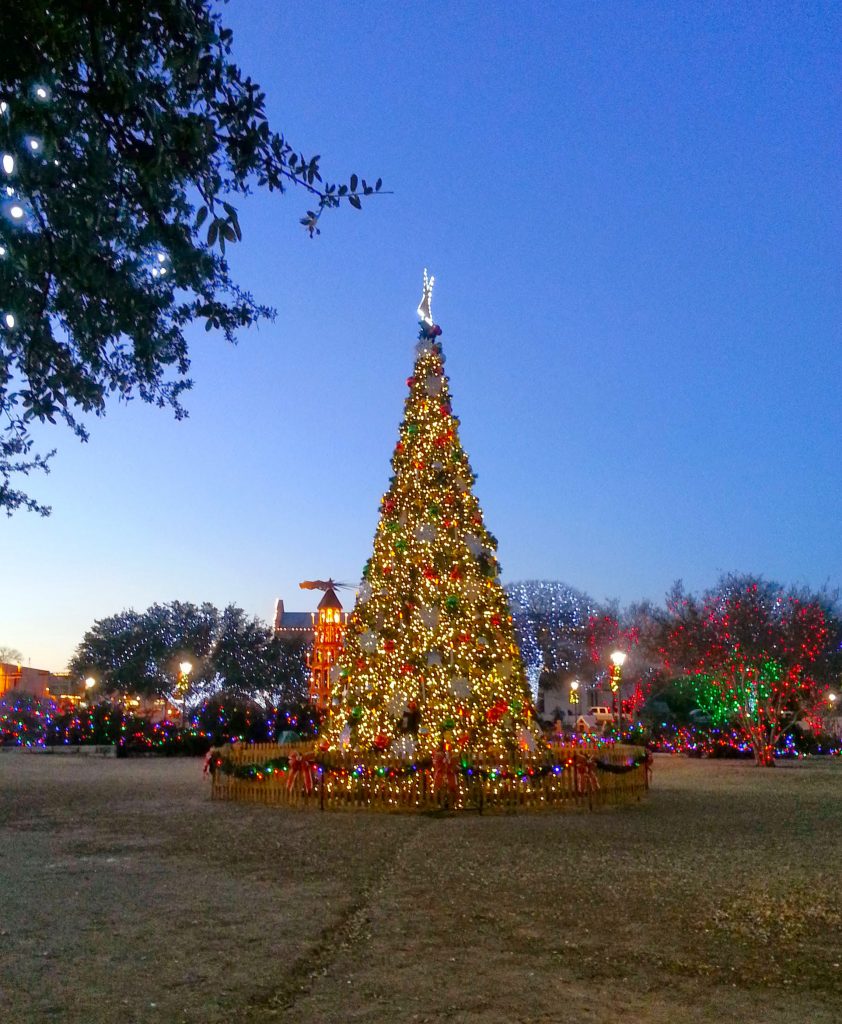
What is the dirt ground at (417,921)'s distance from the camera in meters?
5.68

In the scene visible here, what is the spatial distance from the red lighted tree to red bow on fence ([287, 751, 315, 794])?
20.7m

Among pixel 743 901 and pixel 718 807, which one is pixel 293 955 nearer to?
pixel 743 901

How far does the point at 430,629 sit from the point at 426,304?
6.98m

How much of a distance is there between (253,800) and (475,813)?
14.5 feet

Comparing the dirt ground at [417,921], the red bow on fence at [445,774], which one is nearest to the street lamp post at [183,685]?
the red bow on fence at [445,774]

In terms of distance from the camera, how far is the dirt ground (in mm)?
5676

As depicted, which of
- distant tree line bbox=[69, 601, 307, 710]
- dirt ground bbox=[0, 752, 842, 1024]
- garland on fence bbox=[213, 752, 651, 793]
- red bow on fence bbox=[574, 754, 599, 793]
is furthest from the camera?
distant tree line bbox=[69, 601, 307, 710]

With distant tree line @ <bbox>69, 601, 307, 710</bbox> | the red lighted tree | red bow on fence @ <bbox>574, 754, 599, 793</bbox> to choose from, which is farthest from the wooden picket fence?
distant tree line @ <bbox>69, 601, 307, 710</bbox>

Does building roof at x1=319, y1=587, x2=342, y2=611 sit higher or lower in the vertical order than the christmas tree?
higher

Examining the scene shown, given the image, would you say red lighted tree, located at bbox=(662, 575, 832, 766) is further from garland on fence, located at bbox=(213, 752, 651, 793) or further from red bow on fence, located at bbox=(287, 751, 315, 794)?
red bow on fence, located at bbox=(287, 751, 315, 794)

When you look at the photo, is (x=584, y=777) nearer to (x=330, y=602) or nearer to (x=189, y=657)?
(x=330, y=602)

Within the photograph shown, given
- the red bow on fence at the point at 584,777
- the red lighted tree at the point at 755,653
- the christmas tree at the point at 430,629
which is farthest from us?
the red lighted tree at the point at 755,653

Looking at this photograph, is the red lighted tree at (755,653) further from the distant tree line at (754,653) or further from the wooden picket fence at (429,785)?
the wooden picket fence at (429,785)

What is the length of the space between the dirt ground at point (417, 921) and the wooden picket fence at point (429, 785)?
1643mm
